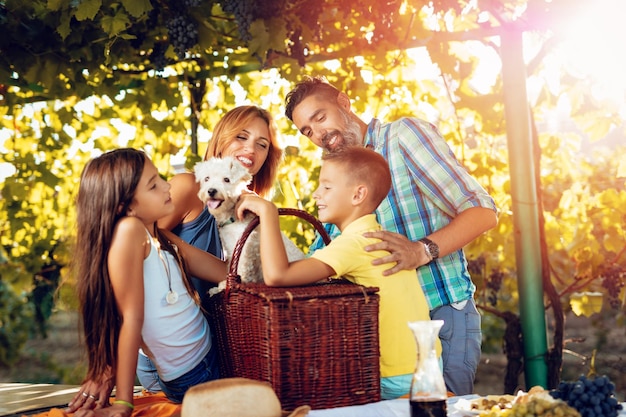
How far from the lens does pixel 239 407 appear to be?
1839 millimetres

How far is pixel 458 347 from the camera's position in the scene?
292 cm

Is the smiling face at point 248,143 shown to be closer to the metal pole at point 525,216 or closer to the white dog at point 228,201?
the white dog at point 228,201

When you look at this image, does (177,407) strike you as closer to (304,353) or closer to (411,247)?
(304,353)

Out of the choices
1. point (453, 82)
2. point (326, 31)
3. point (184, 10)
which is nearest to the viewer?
point (184, 10)

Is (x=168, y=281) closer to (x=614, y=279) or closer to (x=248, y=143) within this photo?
(x=248, y=143)

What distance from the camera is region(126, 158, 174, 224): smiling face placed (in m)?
2.49

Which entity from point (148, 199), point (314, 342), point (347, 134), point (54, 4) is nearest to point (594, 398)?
point (314, 342)

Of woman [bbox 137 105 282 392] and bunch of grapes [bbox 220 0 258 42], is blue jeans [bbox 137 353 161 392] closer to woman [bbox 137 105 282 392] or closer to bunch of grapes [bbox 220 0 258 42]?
woman [bbox 137 105 282 392]

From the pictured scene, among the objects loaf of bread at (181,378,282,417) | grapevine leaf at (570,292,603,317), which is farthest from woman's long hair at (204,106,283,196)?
grapevine leaf at (570,292,603,317)

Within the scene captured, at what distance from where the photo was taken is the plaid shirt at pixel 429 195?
293 centimetres

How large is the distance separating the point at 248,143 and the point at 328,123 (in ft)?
1.71

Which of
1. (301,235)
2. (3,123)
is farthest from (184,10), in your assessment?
(3,123)

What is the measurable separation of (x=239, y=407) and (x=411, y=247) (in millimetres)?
888

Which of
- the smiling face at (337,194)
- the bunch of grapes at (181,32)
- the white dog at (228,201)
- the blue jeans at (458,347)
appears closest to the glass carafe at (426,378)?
the smiling face at (337,194)
